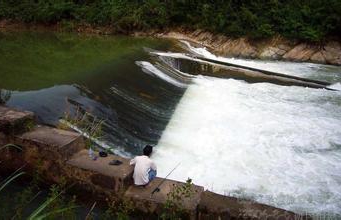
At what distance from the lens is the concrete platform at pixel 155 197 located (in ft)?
17.1

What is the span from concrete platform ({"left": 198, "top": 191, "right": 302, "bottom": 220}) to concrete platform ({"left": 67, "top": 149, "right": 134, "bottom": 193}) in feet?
3.92

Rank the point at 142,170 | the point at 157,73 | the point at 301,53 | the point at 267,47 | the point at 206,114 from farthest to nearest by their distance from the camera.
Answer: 1. the point at 267,47
2. the point at 301,53
3. the point at 157,73
4. the point at 206,114
5. the point at 142,170

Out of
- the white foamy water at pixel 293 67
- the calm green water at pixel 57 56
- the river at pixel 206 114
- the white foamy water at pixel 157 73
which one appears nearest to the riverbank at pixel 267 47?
the white foamy water at pixel 293 67

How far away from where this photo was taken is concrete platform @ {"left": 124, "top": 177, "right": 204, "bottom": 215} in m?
5.21

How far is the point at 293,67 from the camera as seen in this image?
15406 mm

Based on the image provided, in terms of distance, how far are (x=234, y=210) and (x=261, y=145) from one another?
3.45 meters

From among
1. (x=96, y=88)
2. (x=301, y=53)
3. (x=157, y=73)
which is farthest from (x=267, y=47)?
(x=96, y=88)

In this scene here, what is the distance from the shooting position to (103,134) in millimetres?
8047

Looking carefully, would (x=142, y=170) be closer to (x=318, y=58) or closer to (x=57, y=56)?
(x=57, y=56)

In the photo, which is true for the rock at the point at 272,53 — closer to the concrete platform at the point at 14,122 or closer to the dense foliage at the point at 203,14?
the dense foliage at the point at 203,14

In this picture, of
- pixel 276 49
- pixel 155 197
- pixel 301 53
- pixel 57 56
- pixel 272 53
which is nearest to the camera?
pixel 155 197

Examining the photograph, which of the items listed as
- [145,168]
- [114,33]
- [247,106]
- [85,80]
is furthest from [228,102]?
[114,33]

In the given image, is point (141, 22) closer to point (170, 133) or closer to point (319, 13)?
point (319, 13)

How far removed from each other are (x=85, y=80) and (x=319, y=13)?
11612mm
